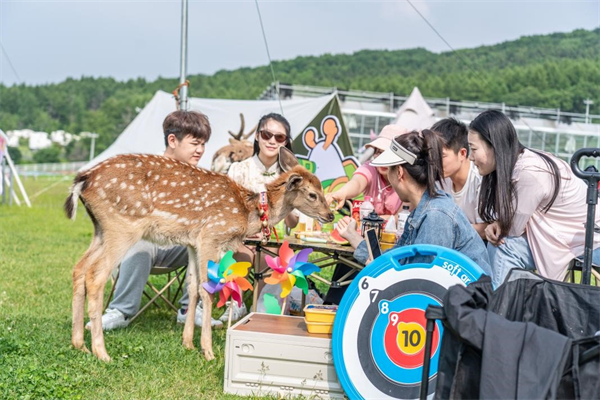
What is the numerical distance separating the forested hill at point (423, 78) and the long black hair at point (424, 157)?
4208cm

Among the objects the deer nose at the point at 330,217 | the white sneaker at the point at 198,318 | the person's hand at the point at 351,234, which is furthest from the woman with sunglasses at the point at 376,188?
the white sneaker at the point at 198,318

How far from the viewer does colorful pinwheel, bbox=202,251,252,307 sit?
162 inches

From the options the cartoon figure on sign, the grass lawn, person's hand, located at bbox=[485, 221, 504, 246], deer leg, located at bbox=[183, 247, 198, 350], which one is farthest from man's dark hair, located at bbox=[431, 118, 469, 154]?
the cartoon figure on sign

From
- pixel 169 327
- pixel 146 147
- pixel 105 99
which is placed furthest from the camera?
pixel 105 99

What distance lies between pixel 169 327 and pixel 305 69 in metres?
54.1

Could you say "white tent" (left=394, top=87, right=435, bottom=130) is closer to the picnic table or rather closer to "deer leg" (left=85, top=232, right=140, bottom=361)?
the picnic table

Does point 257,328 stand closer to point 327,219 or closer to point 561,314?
point 327,219

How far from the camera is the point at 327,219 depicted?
15.9 feet

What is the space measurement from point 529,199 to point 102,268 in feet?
9.16

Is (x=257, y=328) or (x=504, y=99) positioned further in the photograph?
(x=504, y=99)

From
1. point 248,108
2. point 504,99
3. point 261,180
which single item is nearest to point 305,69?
point 504,99

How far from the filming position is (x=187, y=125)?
5102 millimetres

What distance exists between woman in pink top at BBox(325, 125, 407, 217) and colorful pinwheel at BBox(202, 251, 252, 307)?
4.16 ft

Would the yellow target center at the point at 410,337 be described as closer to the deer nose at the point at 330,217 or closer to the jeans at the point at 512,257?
the jeans at the point at 512,257
